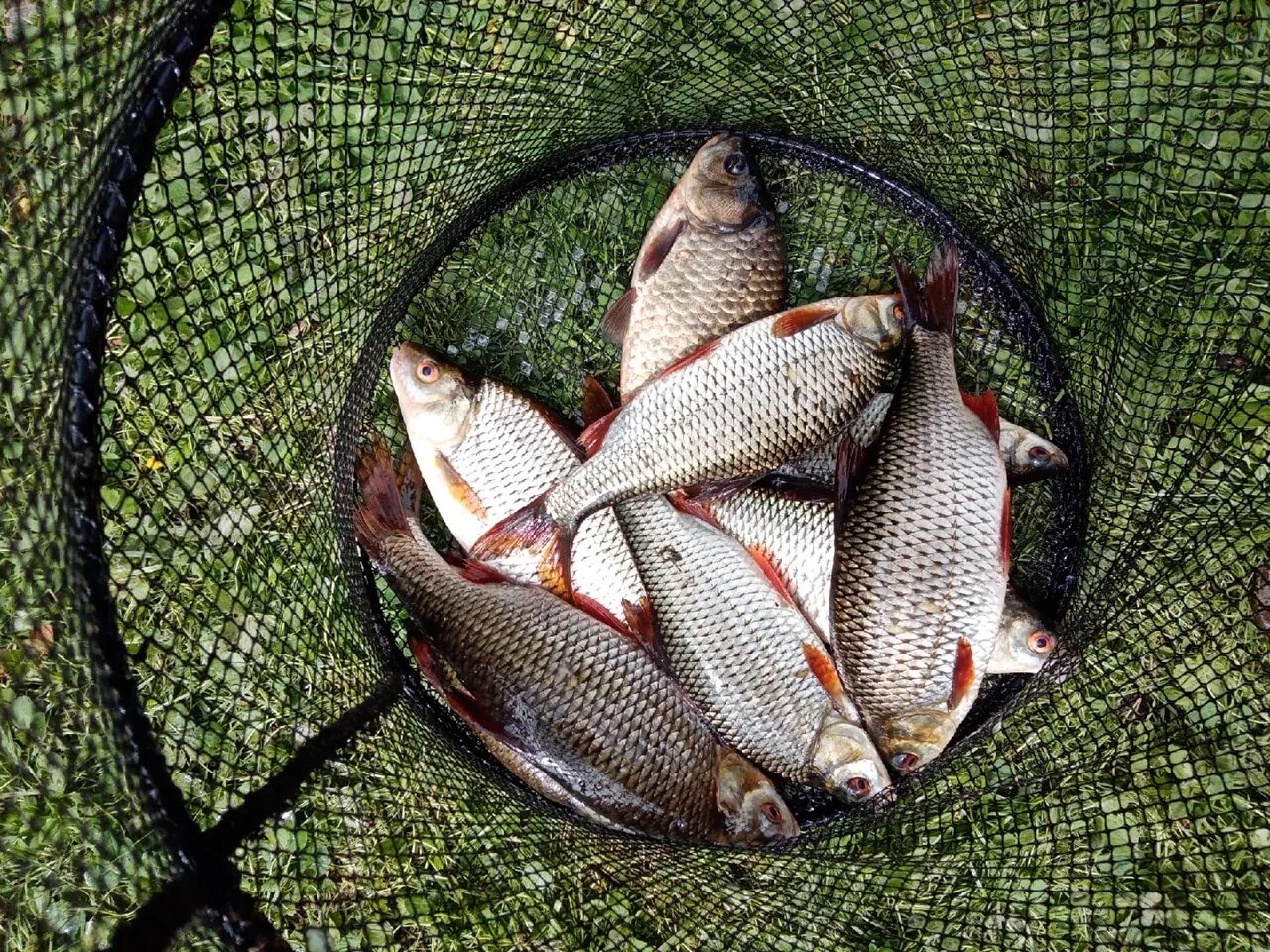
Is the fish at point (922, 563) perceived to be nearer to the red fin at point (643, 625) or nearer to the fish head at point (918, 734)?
the fish head at point (918, 734)

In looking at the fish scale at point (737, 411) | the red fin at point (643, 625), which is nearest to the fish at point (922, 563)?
the fish scale at point (737, 411)

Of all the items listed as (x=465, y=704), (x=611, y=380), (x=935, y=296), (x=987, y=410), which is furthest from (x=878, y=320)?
(x=465, y=704)

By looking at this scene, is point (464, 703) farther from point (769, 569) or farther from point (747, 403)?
point (747, 403)

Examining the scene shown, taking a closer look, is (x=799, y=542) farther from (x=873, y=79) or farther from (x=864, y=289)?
(x=873, y=79)

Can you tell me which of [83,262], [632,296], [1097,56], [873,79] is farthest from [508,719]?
[1097,56]

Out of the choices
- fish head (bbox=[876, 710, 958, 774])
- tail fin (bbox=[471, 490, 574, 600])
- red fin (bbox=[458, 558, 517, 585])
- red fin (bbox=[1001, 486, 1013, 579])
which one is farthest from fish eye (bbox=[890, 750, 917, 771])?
red fin (bbox=[458, 558, 517, 585])

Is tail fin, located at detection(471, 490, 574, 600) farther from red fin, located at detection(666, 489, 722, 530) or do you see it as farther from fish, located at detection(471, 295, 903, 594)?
red fin, located at detection(666, 489, 722, 530)
